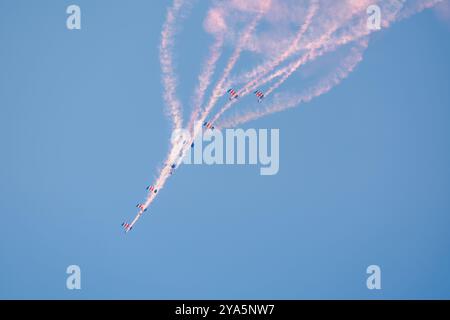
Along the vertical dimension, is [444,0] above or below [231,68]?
above

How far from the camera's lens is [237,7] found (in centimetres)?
1881

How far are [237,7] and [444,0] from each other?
572 centimetres
